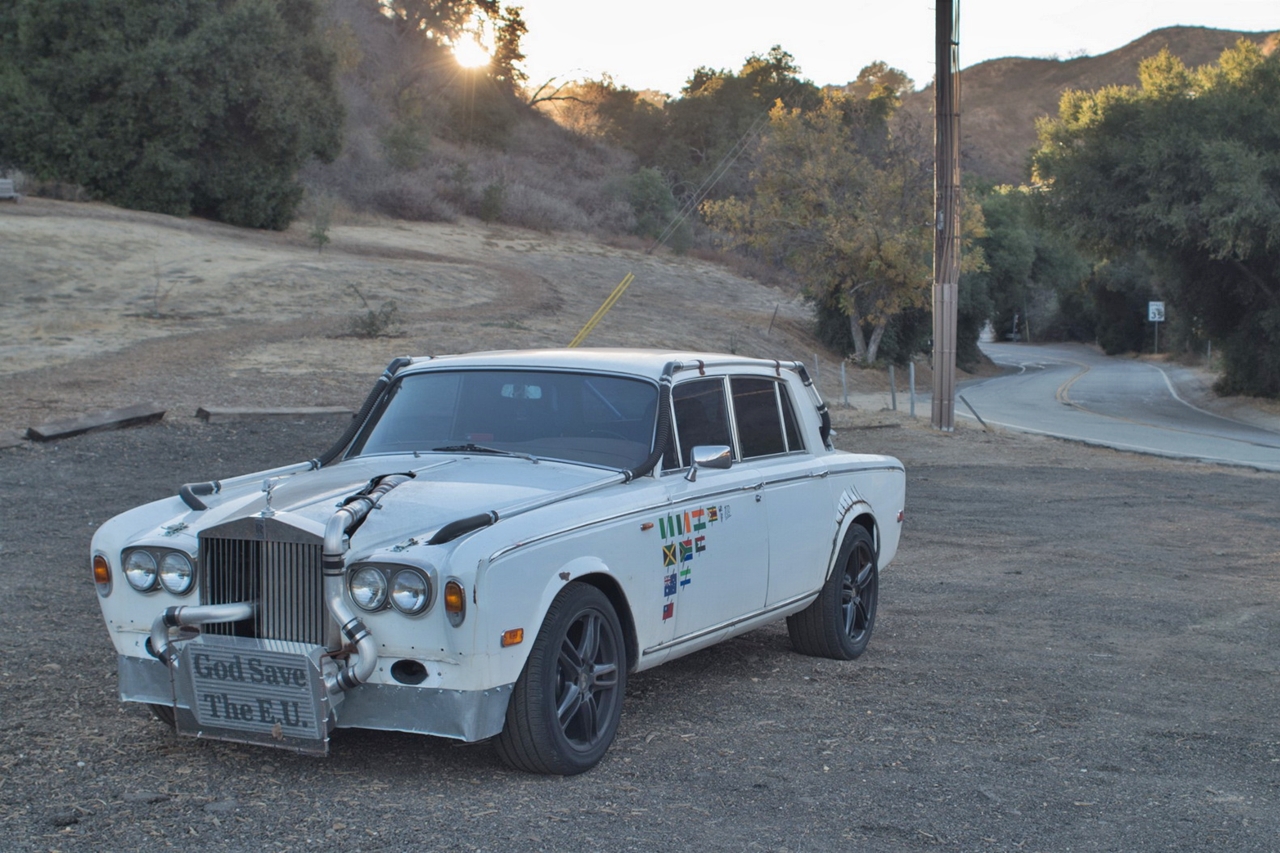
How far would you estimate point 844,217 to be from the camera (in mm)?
47250

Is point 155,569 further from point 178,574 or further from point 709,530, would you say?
point 709,530

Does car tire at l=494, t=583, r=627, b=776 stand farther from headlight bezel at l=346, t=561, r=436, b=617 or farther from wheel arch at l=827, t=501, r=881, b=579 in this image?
wheel arch at l=827, t=501, r=881, b=579

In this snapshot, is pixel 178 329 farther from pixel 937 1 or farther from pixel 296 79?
pixel 296 79

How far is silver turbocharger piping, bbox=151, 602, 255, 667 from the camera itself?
4609 millimetres

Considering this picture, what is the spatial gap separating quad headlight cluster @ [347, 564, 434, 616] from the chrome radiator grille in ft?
0.47

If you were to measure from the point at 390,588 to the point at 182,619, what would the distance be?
82 cm

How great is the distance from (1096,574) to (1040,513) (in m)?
3.76

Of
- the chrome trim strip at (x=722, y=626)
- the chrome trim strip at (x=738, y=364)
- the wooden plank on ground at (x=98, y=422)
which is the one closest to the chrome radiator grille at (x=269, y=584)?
the chrome trim strip at (x=722, y=626)

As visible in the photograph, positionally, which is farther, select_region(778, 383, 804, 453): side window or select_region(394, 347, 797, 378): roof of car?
select_region(778, 383, 804, 453): side window

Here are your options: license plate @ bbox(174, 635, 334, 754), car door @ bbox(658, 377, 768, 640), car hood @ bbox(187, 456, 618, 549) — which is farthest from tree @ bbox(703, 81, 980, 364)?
license plate @ bbox(174, 635, 334, 754)

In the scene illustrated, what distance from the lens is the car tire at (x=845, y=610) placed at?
22.6ft

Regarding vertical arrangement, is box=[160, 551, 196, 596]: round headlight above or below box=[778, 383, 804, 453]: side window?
below

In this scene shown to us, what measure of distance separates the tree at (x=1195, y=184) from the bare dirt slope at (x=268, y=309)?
976 centimetres

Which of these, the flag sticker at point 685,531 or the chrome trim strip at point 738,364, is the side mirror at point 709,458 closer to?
the flag sticker at point 685,531
